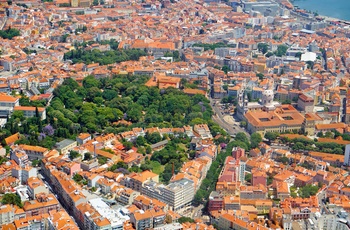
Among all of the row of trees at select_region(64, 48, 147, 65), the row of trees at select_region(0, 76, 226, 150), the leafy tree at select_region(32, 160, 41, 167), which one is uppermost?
the row of trees at select_region(64, 48, 147, 65)

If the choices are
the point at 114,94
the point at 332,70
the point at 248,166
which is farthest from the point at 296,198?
the point at 332,70

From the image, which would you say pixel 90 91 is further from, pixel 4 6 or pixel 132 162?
pixel 4 6

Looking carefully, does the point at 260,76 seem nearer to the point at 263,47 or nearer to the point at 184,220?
the point at 263,47

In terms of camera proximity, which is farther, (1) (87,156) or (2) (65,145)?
(2) (65,145)

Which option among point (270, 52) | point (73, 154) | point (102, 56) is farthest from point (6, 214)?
point (270, 52)

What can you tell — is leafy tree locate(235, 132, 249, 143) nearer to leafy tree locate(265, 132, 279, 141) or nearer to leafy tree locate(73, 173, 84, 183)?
leafy tree locate(265, 132, 279, 141)

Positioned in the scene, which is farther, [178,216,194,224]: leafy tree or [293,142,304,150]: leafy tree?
[293,142,304,150]: leafy tree

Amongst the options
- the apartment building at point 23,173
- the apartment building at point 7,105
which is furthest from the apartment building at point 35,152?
the apartment building at point 7,105

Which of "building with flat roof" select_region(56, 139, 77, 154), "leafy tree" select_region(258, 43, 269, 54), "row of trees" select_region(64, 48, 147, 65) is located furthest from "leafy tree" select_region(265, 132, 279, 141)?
"leafy tree" select_region(258, 43, 269, 54)

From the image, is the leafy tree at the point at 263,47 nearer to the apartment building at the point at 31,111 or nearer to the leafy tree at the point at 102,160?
the apartment building at the point at 31,111
